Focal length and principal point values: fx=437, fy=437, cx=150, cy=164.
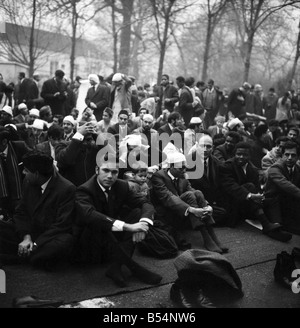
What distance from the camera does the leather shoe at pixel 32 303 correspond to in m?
3.26

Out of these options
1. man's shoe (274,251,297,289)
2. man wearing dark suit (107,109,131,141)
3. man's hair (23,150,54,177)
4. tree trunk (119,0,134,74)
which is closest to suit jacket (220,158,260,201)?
man's shoe (274,251,297,289)

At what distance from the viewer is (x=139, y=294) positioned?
387cm

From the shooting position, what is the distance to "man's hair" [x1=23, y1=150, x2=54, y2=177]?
4.16 m

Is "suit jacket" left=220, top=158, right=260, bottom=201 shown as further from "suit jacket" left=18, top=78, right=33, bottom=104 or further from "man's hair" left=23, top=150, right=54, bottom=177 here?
"suit jacket" left=18, top=78, right=33, bottom=104

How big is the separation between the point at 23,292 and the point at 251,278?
2.18 metres

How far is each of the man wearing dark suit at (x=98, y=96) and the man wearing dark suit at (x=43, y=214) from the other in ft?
16.1

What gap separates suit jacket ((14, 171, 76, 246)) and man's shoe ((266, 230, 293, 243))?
8.91 feet

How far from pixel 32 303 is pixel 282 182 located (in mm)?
3700

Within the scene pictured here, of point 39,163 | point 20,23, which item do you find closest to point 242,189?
point 39,163

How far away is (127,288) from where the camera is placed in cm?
396

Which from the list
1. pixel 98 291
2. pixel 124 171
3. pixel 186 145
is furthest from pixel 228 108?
pixel 98 291

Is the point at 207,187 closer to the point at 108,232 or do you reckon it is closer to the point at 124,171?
the point at 124,171

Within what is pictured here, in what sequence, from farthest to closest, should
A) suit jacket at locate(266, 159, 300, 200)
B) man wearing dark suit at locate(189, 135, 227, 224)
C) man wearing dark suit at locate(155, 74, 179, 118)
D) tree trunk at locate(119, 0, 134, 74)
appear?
tree trunk at locate(119, 0, 134, 74), man wearing dark suit at locate(155, 74, 179, 118), man wearing dark suit at locate(189, 135, 227, 224), suit jacket at locate(266, 159, 300, 200)

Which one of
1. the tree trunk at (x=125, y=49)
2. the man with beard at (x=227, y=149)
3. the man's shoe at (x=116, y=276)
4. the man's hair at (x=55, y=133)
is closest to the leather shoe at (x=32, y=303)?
the man's shoe at (x=116, y=276)
